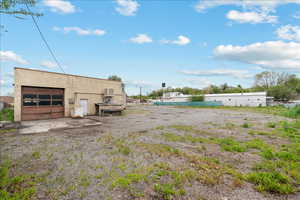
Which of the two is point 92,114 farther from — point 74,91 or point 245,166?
point 245,166

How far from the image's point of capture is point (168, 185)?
2631 mm

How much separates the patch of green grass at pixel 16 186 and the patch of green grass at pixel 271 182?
164 inches

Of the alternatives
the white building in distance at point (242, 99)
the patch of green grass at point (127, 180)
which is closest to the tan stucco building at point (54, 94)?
the patch of green grass at point (127, 180)

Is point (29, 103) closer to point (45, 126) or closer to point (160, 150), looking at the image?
point (45, 126)

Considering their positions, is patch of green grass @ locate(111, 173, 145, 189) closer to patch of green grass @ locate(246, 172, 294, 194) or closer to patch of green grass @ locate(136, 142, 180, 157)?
patch of green grass @ locate(136, 142, 180, 157)

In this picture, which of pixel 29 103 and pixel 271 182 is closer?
A: pixel 271 182

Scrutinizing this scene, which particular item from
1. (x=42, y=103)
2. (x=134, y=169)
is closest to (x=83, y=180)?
(x=134, y=169)

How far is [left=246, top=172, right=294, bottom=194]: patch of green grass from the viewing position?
8.21 feet

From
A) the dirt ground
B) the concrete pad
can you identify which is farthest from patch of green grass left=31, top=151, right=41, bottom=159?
the concrete pad

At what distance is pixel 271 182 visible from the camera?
8.70ft

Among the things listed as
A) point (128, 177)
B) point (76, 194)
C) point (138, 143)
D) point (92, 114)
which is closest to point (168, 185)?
point (128, 177)

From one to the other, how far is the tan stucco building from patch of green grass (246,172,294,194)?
40.5 ft

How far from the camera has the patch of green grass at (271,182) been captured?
250 centimetres

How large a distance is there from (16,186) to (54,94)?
35.2 feet
